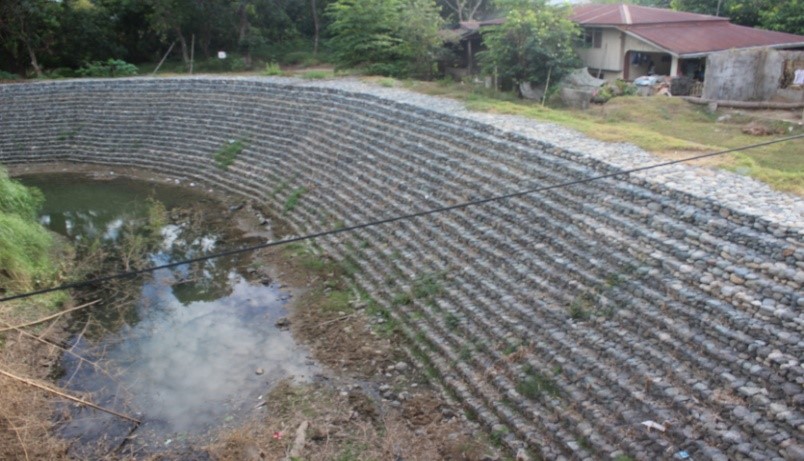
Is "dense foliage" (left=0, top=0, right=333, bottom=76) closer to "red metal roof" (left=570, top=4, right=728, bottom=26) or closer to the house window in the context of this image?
the house window

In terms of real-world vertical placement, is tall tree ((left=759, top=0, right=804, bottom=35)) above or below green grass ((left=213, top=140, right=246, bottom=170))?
above

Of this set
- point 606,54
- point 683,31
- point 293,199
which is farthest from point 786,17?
point 293,199

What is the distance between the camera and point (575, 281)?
29.9ft

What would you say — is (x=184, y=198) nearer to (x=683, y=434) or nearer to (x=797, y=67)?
(x=683, y=434)

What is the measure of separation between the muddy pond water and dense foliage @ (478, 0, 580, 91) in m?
11.3

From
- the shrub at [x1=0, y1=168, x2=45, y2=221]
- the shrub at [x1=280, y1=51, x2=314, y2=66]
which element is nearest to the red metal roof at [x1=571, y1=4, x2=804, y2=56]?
the shrub at [x1=280, y1=51, x2=314, y2=66]

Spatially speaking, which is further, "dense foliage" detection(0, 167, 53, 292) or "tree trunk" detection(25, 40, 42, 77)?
"tree trunk" detection(25, 40, 42, 77)

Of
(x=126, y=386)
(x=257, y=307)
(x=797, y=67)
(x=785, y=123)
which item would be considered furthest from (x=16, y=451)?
(x=797, y=67)

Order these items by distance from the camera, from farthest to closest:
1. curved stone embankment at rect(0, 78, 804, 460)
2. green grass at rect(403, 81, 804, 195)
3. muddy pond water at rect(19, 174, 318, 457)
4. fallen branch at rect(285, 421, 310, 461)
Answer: green grass at rect(403, 81, 804, 195) < muddy pond water at rect(19, 174, 318, 457) < fallen branch at rect(285, 421, 310, 461) < curved stone embankment at rect(0, 78, 804, 460)

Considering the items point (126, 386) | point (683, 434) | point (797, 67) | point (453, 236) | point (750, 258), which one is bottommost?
point (126, 386)

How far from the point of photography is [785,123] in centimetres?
1590

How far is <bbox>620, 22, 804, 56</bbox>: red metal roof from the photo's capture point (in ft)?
72.7

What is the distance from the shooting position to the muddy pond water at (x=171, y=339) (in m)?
8.92

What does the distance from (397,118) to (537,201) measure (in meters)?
6.62
